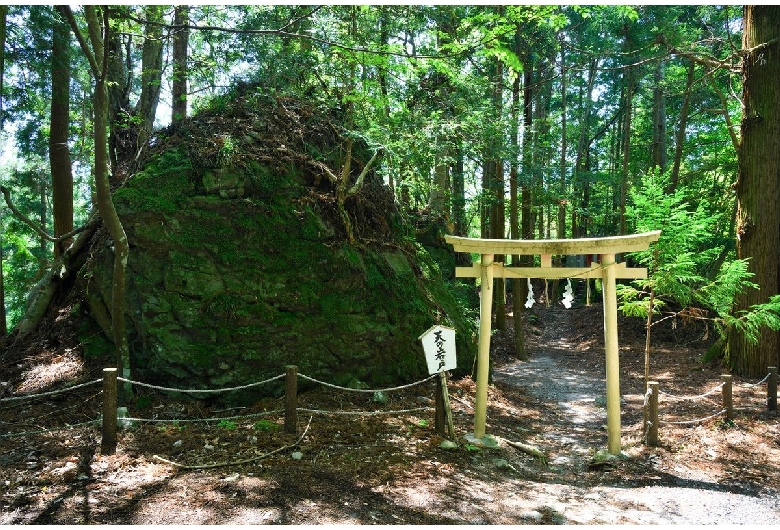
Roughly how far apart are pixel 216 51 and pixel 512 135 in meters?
6.18

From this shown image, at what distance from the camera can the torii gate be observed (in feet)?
20.9

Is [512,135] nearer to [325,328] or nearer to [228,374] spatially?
[325,328]

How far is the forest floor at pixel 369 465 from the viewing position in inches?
180

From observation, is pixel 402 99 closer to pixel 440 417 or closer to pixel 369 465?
pixel 440 417

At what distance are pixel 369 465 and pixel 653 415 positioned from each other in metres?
3.76

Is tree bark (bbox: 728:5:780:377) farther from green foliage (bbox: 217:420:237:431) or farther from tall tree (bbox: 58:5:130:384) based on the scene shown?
tall tree (bbox: 58:5:130:384)

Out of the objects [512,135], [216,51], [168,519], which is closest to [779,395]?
[512,135]

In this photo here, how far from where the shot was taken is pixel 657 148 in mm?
20422

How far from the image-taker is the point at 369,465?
5656 mm

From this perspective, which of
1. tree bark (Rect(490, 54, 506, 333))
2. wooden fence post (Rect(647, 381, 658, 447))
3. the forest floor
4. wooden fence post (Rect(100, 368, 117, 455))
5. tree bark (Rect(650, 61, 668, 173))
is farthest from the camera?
tree bark (Rect(650, 61, 668, 173))

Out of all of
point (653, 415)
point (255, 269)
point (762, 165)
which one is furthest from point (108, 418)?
point (762, 165)

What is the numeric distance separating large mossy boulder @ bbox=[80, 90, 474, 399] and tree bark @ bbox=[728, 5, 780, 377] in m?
5.79

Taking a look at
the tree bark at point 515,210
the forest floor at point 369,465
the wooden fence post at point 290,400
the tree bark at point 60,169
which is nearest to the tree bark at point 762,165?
the forest floor at point 369,465

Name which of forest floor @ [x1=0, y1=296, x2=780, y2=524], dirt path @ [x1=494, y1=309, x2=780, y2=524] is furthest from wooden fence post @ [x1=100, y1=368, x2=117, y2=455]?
dirt path @ [x1=494, y1=309, x2=780, y2=524]
